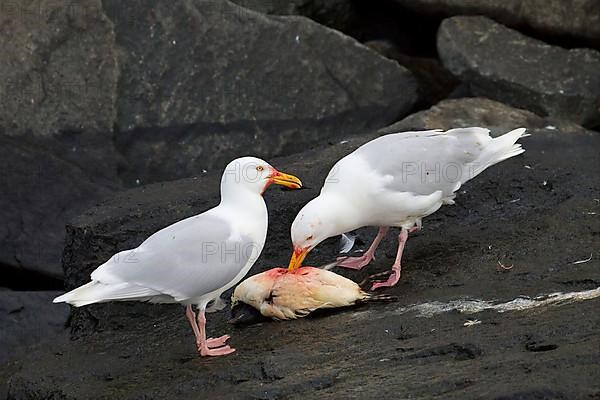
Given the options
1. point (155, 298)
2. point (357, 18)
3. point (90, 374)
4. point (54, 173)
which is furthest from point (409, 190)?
point (357, 18)

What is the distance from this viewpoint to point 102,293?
5703 mm

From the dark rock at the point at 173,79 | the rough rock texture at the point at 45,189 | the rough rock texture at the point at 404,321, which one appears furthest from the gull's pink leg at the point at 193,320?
the dark rock at the point at 173,79

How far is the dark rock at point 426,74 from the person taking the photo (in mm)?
10758

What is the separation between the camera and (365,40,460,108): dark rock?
1076cm

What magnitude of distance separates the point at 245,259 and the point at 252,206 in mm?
328

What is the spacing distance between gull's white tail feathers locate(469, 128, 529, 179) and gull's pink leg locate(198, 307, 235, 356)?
2.02 meters

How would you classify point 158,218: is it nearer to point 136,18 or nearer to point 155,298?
point 155,298

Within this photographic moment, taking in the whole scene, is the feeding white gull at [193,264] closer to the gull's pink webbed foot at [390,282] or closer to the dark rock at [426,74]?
the gull's pink webbed foot at [390,282]

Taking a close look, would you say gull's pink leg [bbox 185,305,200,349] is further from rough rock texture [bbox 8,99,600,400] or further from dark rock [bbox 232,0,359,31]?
dark rock [bbox 232,0,359,31]

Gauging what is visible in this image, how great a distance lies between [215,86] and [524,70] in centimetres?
261

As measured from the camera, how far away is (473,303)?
5.76 m

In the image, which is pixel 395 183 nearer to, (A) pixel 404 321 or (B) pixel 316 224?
(B) pixel 316 224

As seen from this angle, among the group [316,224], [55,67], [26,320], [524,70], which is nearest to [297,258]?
[316,224]

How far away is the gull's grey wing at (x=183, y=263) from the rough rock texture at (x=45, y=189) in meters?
3.12
